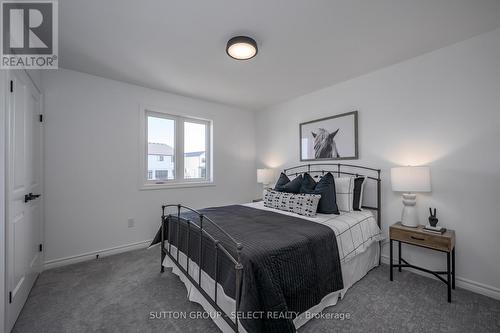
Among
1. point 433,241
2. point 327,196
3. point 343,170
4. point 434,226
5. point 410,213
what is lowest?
point 433,241

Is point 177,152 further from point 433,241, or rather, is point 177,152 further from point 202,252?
point 433,241

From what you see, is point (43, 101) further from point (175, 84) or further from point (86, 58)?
point (175, 84)

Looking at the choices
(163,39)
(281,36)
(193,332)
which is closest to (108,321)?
(193,332)

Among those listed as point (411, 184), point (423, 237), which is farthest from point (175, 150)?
point (423, 237)

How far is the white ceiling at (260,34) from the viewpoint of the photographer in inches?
69.2

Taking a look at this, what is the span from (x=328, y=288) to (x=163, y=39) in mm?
2821

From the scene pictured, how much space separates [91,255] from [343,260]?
3179 mm

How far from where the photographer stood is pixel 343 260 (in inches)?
78.3

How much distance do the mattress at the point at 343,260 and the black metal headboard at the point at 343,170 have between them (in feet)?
1.38

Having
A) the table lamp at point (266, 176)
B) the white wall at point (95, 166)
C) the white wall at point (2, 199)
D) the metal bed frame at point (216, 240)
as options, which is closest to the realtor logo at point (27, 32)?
the white wall at point (2, 199)

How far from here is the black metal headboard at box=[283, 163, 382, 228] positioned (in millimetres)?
2827

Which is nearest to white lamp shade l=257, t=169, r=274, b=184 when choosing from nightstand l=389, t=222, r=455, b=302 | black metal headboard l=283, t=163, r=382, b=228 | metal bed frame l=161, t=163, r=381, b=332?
black metal headboard l=283, t=163, r=382, b=228

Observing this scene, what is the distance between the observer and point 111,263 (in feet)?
9.05

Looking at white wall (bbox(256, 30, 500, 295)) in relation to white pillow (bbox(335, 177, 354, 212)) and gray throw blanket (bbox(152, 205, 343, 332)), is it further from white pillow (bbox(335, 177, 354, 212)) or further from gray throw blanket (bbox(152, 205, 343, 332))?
gray throw blanket (bbox(152, 205, 343, 332))
